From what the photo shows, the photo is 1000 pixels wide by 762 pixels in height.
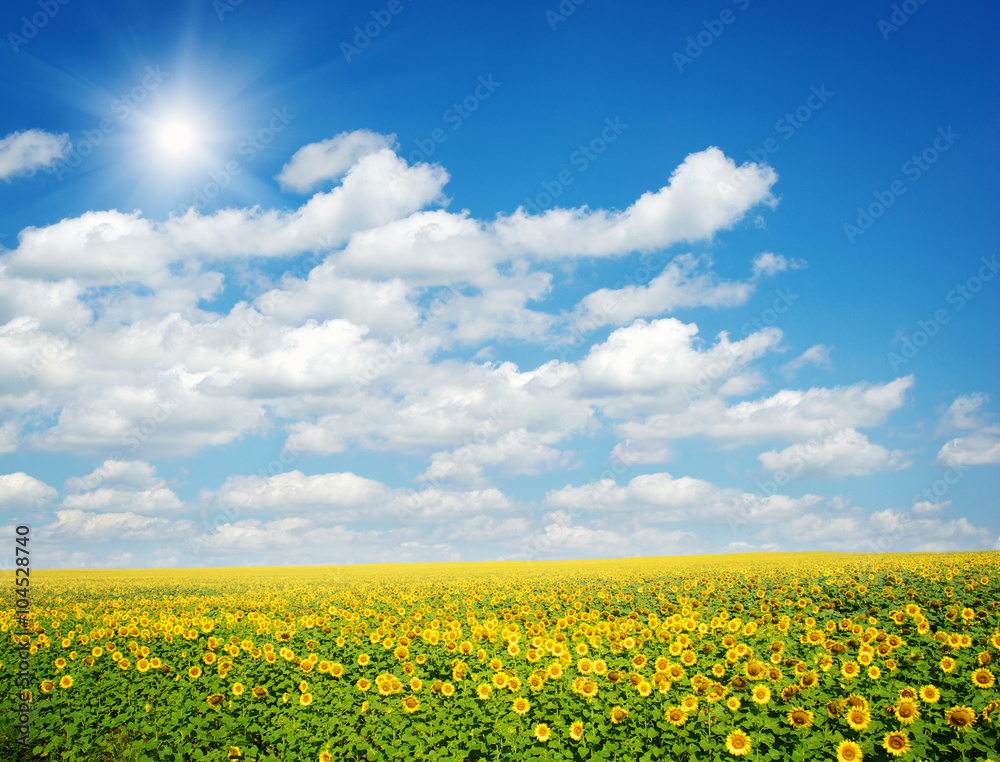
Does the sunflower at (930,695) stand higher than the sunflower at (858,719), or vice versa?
the sunflower at (930,695)

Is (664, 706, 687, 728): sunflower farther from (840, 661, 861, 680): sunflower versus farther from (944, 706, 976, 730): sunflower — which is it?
(944, 706, 976, 730): sunflower

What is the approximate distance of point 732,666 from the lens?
10883 mm

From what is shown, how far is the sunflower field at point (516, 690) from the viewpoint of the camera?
330 inches

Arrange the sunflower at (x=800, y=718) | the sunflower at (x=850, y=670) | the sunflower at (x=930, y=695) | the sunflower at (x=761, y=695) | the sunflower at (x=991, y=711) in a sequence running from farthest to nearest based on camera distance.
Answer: the sunflower at (x=850, y=670) < the sunflower at (x=761, y=695) < the sunflower at (x=930, y=695) < the sunflower at (x=800, y=718) < the sunflower at (x=991, y=711)

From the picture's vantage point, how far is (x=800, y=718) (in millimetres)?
8172

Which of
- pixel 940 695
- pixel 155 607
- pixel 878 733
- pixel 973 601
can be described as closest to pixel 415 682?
pixel 878 733

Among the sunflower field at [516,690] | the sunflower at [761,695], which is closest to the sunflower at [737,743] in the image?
the sunflower field at [516,690]

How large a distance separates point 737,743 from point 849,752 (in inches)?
52.8

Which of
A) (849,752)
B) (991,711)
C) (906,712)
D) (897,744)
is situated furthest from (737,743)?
(991,711)

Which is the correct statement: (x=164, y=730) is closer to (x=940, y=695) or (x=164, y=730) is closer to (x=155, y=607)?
(x=940, y=695)

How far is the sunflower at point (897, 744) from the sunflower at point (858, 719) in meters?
0.30

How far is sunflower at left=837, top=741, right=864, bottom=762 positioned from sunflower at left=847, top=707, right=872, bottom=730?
41 centimetres

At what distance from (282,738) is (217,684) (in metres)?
2.48

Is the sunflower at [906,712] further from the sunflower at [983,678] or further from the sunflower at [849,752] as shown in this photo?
the sunflower at [983,678]
